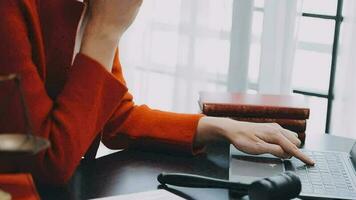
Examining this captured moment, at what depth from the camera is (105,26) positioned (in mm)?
1118

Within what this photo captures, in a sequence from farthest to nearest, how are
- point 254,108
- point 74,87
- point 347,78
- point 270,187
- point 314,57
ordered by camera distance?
point 314,57
point 347,78
point 254,108
point 74,87
point 270,187

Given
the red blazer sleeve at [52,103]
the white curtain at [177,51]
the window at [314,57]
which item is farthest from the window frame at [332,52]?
the red blazer sleeve at [52,103]

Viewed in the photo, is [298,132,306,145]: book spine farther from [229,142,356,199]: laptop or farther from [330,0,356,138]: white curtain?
[330,0,356,138]: white curtain

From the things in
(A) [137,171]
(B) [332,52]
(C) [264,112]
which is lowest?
(A) [137,171]

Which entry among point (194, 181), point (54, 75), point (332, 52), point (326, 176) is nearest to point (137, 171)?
point (194, 181)

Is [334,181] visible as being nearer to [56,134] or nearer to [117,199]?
[117,199]

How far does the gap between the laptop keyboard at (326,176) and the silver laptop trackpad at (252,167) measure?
4cm

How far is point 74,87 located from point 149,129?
0.32 metres

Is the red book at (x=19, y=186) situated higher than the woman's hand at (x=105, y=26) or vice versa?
the woman's hand at (x=105, y=26)

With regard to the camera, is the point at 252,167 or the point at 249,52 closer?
the point at 252,167

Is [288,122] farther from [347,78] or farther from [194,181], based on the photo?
[347,78]

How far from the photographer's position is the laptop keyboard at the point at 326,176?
103 centimetres

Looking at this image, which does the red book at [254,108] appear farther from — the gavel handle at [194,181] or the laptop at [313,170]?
the gavel handle at [194,181]

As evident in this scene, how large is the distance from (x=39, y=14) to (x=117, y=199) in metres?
0.40
